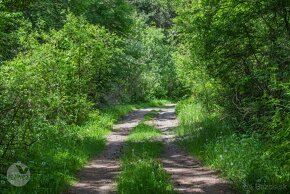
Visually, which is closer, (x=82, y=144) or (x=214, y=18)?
(x=214, y=18)

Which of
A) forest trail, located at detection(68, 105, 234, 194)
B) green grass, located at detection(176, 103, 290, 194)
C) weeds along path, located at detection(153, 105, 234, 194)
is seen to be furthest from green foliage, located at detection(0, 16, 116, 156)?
green grass, located at detection(176, 103, 290, 194)

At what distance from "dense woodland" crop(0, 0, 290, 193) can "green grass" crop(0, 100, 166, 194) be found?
54 millimetres

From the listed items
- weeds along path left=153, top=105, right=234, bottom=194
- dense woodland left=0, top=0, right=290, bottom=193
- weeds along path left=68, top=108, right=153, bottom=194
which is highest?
dense woodland left=0, top=0, right=290, bottom=193

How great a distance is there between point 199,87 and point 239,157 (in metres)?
9.35

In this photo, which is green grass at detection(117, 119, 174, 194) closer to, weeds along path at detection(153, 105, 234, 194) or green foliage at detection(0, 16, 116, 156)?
weeds along path at detection(153, 105, 234, 194)

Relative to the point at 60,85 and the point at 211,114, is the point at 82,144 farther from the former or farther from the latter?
the point at 211,114

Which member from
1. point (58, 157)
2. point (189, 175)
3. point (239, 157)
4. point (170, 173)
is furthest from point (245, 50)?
point (58, 157)

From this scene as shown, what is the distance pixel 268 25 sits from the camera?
1113cm

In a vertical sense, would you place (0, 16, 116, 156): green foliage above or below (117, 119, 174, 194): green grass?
above

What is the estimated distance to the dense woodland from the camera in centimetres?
854

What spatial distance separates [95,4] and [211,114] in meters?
12.3

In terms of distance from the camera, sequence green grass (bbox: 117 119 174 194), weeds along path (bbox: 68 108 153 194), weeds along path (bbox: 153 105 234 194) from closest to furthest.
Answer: green grass (bbox: 117 119 174 194) → weeds along path (bbox: 153 105 234 194) → weeds along path (bbox: 68 108 153 194)

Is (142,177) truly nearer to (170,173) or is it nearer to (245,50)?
(170,173)

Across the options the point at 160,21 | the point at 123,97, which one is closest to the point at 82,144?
the point at 123,97
